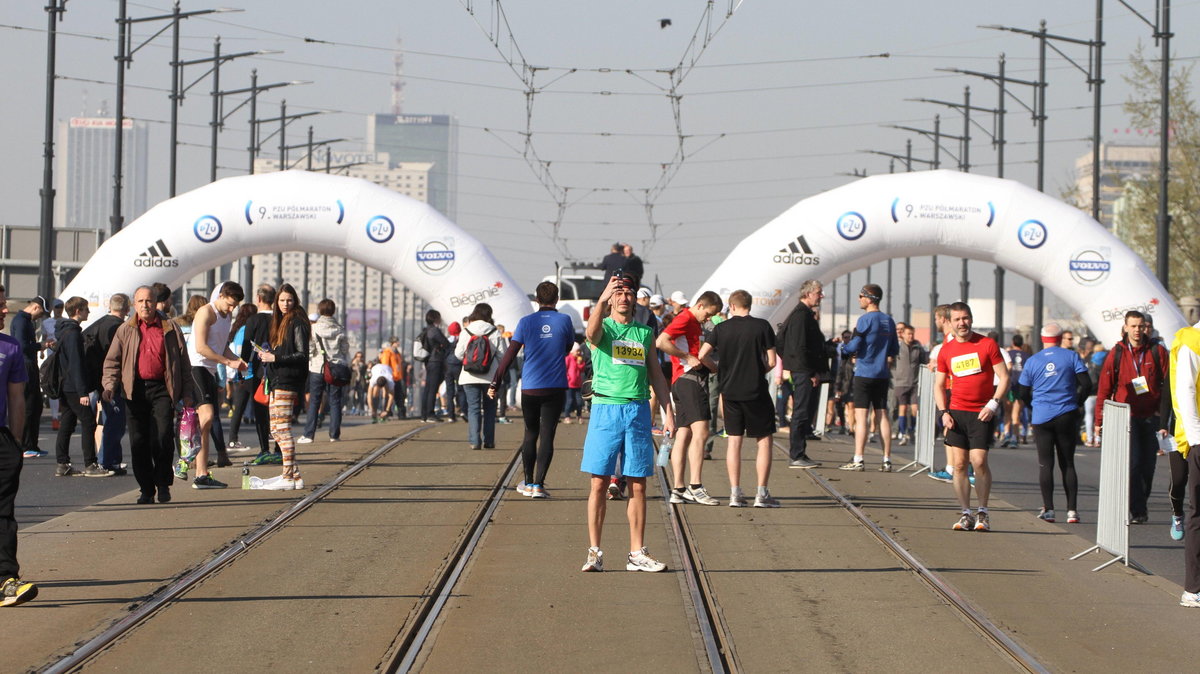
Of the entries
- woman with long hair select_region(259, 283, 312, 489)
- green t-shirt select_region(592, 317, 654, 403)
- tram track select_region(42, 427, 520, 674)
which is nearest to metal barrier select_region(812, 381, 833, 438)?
tram track select_region(42, 427, 520, 674)

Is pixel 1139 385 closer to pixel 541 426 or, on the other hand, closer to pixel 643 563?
pixel 541 426

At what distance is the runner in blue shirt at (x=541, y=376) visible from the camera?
1397cm

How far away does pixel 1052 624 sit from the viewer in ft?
28.4

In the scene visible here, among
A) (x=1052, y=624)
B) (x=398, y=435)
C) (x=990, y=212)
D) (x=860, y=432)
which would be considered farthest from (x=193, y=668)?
(x=990, y=212)

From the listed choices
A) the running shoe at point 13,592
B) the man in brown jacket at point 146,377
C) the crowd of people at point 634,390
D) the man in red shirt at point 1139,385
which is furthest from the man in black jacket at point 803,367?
the running shoe at point 13,592

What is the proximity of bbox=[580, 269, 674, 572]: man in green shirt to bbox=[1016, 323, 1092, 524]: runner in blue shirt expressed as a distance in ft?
16.7

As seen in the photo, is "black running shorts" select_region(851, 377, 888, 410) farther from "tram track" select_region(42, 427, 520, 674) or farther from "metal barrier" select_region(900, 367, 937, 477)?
"tram track" select_region(42, 427, 520, 674)

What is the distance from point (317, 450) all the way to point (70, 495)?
478 centimetres

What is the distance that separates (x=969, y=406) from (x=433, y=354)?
45.1 ft

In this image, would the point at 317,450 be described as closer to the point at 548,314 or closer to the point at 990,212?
the point at 548,314

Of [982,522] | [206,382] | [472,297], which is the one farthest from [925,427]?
[472,297]

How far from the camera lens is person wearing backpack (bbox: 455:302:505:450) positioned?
1845 centimetres

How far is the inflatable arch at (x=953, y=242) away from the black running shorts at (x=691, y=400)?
544 inches

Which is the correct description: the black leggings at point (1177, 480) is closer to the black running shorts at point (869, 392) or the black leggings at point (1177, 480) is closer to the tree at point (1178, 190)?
the black running shorts at point (869, 392)
